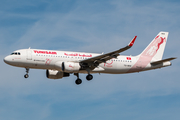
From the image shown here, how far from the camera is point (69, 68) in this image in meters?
46.0

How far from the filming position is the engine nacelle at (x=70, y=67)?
4581cm

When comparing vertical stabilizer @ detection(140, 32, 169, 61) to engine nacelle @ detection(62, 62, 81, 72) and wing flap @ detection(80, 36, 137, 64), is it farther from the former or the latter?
engine nacelle @ detection(62, 62, 81, 72)

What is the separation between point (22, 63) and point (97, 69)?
10391 mm

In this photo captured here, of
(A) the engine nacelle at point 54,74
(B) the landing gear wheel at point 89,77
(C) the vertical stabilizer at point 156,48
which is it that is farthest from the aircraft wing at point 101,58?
(C) the vertical stabilizer at point 156,48

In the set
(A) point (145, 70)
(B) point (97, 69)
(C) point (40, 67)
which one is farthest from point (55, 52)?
(A) point (145, 70)

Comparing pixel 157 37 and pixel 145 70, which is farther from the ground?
pixel 157 37

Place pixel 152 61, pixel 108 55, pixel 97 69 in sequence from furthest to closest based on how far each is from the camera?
1. pixel 152 61
2. pixel 97 69
3. pixel 108 55

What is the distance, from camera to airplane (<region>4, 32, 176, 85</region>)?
45.6 metres

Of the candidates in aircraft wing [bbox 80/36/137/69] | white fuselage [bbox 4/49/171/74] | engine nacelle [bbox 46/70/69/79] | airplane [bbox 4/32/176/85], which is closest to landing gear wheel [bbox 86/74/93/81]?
airplane [bbox 4/32/176/85]

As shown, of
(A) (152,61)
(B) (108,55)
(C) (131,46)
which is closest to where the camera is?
(C) (131,46)

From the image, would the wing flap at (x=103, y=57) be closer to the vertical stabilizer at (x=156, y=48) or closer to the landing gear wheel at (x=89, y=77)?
the landing gear wheel at (x=89, y=77)

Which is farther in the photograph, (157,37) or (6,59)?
(157,37)

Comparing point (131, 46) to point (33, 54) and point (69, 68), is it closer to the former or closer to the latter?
point (69, 68)

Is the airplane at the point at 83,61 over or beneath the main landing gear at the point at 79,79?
over
